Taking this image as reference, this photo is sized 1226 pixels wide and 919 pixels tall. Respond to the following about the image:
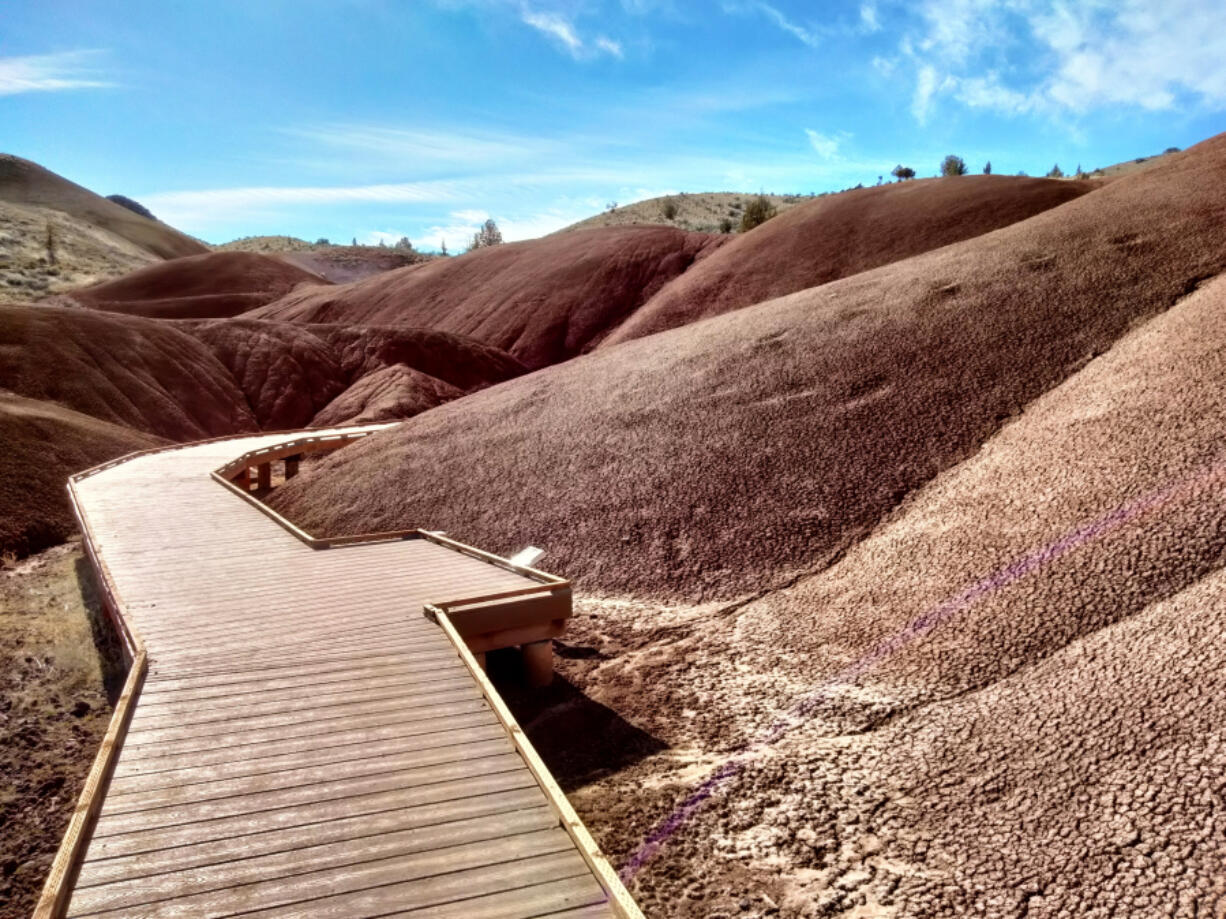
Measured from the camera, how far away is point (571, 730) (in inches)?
327

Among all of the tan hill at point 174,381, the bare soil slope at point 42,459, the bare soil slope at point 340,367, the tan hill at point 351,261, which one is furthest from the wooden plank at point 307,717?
the tan hill at point 351,261

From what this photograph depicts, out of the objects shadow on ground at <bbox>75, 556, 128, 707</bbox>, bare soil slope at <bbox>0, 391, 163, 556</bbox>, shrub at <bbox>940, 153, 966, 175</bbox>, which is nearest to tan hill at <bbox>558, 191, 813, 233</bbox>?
shrub at <bbox>940, 153, 966, 175</bbox>

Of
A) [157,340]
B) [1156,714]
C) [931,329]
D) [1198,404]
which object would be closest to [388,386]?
[157,340]

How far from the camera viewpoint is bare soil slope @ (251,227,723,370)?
4706 centimetres

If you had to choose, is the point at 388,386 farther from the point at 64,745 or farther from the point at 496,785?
the point at 496,785

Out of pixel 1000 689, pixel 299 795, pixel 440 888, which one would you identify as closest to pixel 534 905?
pixel 440 888

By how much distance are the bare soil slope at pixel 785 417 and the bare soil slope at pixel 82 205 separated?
10078cm

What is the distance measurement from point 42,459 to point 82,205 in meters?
111

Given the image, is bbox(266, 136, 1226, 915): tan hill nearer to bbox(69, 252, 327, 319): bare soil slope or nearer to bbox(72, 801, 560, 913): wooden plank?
bbox(72, 801, 560, 913): wooden plank

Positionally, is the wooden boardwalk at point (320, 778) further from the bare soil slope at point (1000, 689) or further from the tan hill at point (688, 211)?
the tan hill at point (688, 211)

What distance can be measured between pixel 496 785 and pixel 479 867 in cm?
81

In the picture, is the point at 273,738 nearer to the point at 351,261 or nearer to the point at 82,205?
the point at 351,261

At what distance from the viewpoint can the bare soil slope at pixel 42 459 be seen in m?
16.8

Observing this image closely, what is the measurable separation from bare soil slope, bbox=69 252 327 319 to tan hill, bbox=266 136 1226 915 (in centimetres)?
4686
